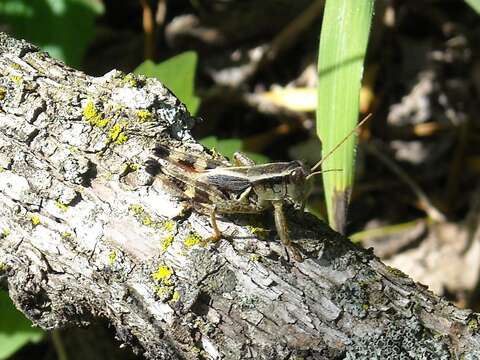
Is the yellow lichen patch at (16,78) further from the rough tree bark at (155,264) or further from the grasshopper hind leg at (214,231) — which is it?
the grasshopper hind leg at (214,231)

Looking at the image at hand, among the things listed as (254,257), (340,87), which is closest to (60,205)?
(254,257)

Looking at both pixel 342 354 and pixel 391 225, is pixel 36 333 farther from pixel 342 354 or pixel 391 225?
pixel 391 225

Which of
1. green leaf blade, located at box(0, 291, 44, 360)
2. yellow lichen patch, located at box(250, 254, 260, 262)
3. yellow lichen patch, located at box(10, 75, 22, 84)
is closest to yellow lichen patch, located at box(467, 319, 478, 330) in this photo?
yellow lichen patch, located at box(250, 254, 260, 262)

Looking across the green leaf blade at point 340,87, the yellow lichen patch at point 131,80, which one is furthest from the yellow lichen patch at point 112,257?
the green leaf blade at point 340,87

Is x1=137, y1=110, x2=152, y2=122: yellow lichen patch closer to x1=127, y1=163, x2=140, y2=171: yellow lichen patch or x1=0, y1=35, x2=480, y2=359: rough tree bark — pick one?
x1=0, y1=35, x2=480, y2=359: rough tree bark

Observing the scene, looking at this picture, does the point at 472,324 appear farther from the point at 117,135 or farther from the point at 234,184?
the point at 117,135
